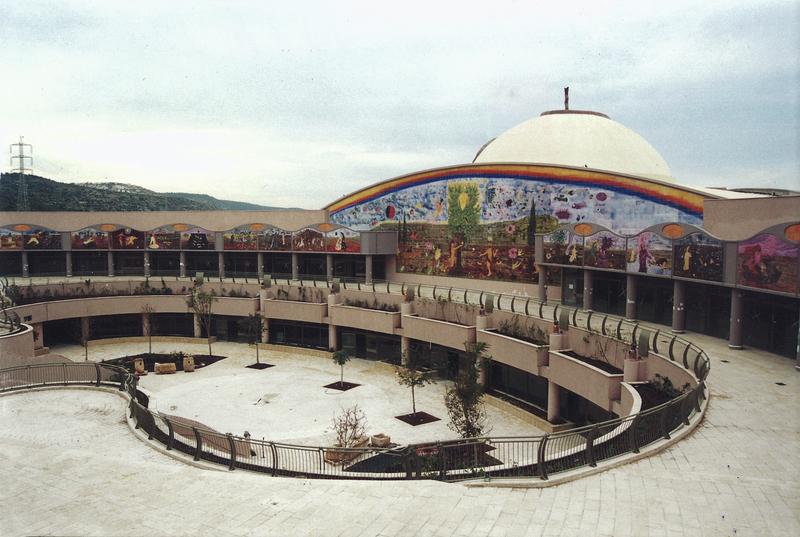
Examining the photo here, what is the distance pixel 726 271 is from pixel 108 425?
25093mm

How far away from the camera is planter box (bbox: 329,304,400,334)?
37938 mm

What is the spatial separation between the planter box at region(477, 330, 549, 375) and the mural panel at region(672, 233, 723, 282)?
300 inches

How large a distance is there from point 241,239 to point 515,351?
33.9 m

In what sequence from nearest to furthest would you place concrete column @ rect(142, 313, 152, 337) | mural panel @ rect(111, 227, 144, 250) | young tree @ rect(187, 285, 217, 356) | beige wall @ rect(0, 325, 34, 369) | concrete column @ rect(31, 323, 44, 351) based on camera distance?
beige wall @ rect(0, 325, 34, 369), concrete column @ rect(31, 323, 44, 351), young tree @ rect(187, 285, 217, 356), concrete column @ rect(142, 313, 152, 337), mural panel @ rect(111, 227, 144, 250)

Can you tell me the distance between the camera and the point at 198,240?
54906 millimetres

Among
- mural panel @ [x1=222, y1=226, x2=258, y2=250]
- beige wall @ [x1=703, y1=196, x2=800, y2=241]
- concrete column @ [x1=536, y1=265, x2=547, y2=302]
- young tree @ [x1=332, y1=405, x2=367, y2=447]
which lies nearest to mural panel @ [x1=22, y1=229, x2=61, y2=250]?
mural panel @ [x1=222, y1=226, x2=258, y2=250]

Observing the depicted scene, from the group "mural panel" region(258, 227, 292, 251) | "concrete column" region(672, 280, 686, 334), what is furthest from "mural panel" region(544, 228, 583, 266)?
"mural panel" region(258, 227, 292, 251)

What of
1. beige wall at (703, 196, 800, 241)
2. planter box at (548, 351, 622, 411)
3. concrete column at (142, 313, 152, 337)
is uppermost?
beige wall at (703, 196, 800, 241)

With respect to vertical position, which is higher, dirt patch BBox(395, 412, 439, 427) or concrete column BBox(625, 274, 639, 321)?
concrete column BBox(625, 274, 639, 321)

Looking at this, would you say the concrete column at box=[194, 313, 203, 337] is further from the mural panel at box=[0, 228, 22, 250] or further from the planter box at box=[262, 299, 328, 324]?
the mural panel at box=[0, 228, 22, 250]

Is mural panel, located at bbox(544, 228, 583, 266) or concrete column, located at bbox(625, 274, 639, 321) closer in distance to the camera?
concrete column, located at bbox(625, 274, 639, 321)

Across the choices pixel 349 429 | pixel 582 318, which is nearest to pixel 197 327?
pixel 349 429

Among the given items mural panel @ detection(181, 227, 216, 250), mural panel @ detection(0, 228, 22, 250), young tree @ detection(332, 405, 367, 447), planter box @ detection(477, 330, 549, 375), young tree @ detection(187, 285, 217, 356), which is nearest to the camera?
young tree @ detection(332, 405, 367, 447)

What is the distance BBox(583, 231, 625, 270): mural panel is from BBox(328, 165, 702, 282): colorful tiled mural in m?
0.06
